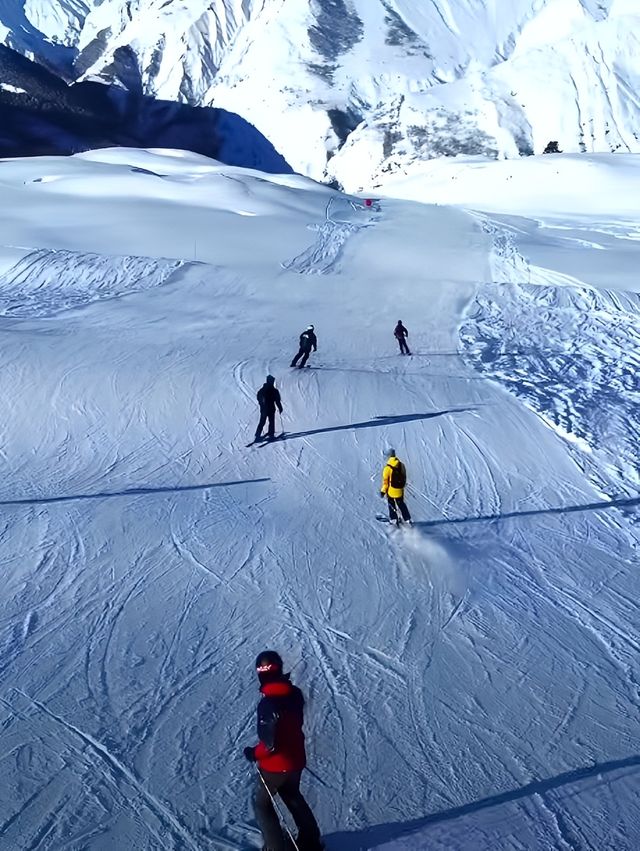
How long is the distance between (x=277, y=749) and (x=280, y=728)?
13cm

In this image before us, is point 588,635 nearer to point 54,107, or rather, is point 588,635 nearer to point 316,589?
point 316,589

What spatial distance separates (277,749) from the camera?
4254mm

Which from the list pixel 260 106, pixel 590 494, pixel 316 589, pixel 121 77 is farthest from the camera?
pixel 121 77

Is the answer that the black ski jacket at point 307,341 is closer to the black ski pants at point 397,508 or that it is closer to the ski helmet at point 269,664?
the black ski pants at point 397,508

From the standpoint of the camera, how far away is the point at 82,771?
5484 millimetres

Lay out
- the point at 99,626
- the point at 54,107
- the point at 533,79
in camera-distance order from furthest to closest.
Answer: the point at 533,79, the point at 54,107, the point at 99,626

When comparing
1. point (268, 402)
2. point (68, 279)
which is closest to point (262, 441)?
point (268, 402)

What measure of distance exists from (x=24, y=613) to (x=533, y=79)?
134224mm

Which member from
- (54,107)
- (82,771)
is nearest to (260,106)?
(54,107)

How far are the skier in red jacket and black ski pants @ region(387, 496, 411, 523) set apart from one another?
17.7 feet

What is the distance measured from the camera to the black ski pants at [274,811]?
4.38m

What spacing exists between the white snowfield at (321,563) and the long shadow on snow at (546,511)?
6 cm

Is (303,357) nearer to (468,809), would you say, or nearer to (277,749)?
(468,809)

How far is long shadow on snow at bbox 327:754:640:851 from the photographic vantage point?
5.02m
